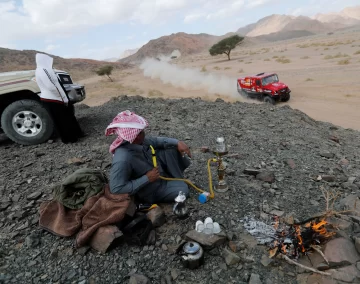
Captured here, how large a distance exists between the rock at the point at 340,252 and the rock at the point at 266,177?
5.24 feet

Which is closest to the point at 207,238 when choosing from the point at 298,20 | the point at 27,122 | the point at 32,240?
the point at 32,240

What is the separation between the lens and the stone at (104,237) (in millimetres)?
2721

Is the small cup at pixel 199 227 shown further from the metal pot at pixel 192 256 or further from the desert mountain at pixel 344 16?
the desert mountain at pixel 344 16

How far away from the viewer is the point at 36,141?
5.76 meters

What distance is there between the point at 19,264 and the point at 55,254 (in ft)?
1.11

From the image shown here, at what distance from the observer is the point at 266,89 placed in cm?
1422

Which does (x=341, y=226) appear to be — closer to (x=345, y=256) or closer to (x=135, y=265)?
(x=345, y=256)

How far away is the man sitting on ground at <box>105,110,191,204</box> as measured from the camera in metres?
2.91

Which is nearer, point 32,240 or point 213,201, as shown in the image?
point 32,240

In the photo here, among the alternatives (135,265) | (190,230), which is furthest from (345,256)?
(135,265)

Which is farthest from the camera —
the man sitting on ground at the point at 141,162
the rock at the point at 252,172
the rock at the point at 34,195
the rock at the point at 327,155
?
the rock at the point at 327,155

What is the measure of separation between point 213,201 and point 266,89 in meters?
12.0

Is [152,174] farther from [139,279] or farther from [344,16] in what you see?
[344,16]

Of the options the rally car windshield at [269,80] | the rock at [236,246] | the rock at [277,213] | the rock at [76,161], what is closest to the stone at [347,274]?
the rock at [236,246]
